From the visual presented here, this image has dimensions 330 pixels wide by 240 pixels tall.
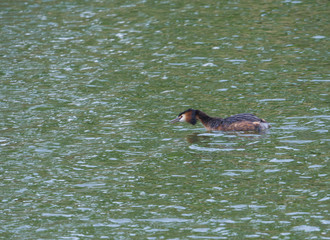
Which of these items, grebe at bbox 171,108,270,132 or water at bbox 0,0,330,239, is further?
grebe at bbox 171,108,270,132

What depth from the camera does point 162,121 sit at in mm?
17953

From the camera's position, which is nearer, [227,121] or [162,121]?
[227,121]

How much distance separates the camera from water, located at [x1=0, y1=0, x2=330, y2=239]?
11.9m

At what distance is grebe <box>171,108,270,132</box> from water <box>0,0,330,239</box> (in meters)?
0.27

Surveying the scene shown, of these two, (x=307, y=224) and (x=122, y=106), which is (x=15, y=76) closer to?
(x=122, y=106)

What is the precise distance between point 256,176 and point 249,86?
726 cm

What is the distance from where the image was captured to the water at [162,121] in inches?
470

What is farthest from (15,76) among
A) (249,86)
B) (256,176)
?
(256,176)

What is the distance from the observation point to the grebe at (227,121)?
16.4 m

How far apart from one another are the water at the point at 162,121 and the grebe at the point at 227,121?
0.87 ft

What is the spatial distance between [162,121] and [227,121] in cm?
186

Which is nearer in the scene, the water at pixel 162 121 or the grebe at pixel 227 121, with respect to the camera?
the water at pixel 162 121

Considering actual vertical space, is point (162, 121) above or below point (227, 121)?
below

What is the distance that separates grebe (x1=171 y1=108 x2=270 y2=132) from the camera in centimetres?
1636
